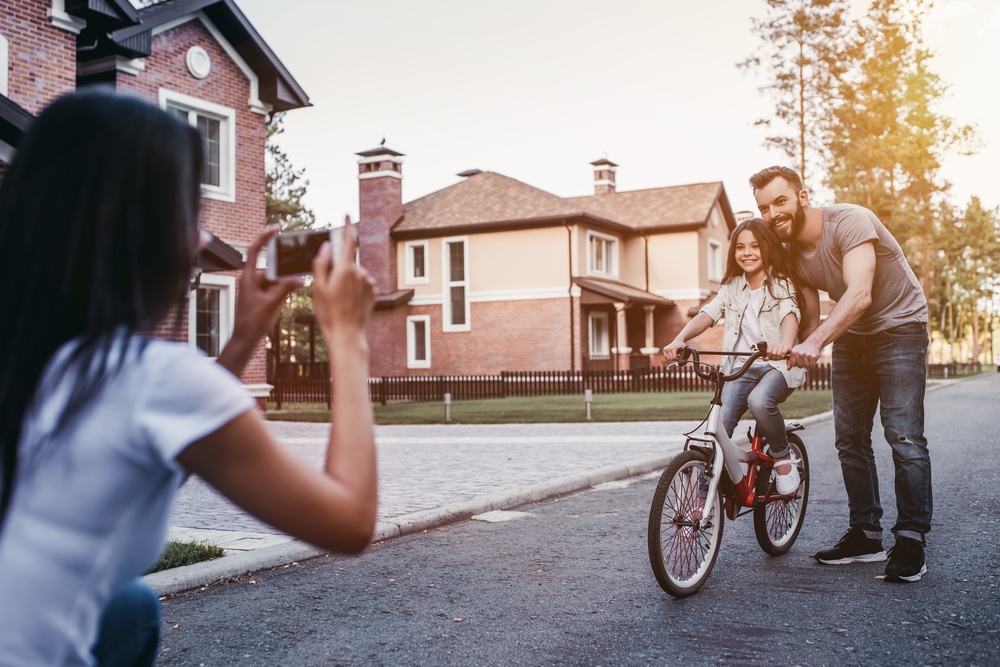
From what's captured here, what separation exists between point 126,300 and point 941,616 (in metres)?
4.05

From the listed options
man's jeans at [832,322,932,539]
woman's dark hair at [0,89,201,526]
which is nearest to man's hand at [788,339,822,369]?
man's jeans at [832,322,932,539]

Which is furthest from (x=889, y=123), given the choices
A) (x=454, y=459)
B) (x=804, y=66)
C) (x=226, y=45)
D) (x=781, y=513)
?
(x=781, y=513)

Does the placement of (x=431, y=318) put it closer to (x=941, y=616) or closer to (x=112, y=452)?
(x=941, y=616)

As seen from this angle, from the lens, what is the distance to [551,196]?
39.0 meters

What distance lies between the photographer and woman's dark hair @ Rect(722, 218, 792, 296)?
532 cm

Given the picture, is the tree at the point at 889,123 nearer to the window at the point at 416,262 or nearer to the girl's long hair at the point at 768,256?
the window at the point at 416,262

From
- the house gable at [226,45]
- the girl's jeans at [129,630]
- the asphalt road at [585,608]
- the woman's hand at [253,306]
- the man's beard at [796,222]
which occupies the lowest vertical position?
the asphalt road at [585,608]

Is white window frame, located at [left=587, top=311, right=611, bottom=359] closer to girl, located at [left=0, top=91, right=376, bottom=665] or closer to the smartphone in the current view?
the smartphone

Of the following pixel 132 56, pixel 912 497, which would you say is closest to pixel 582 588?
pixel 912 497

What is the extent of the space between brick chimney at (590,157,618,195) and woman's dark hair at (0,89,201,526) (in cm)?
4676

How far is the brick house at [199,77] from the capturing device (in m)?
14.5

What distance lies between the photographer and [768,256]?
5.36 meters

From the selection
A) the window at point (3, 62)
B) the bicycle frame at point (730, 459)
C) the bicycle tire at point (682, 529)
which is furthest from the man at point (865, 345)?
the window at point (3, 62)

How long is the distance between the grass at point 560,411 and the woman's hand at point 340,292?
15.4 metres
